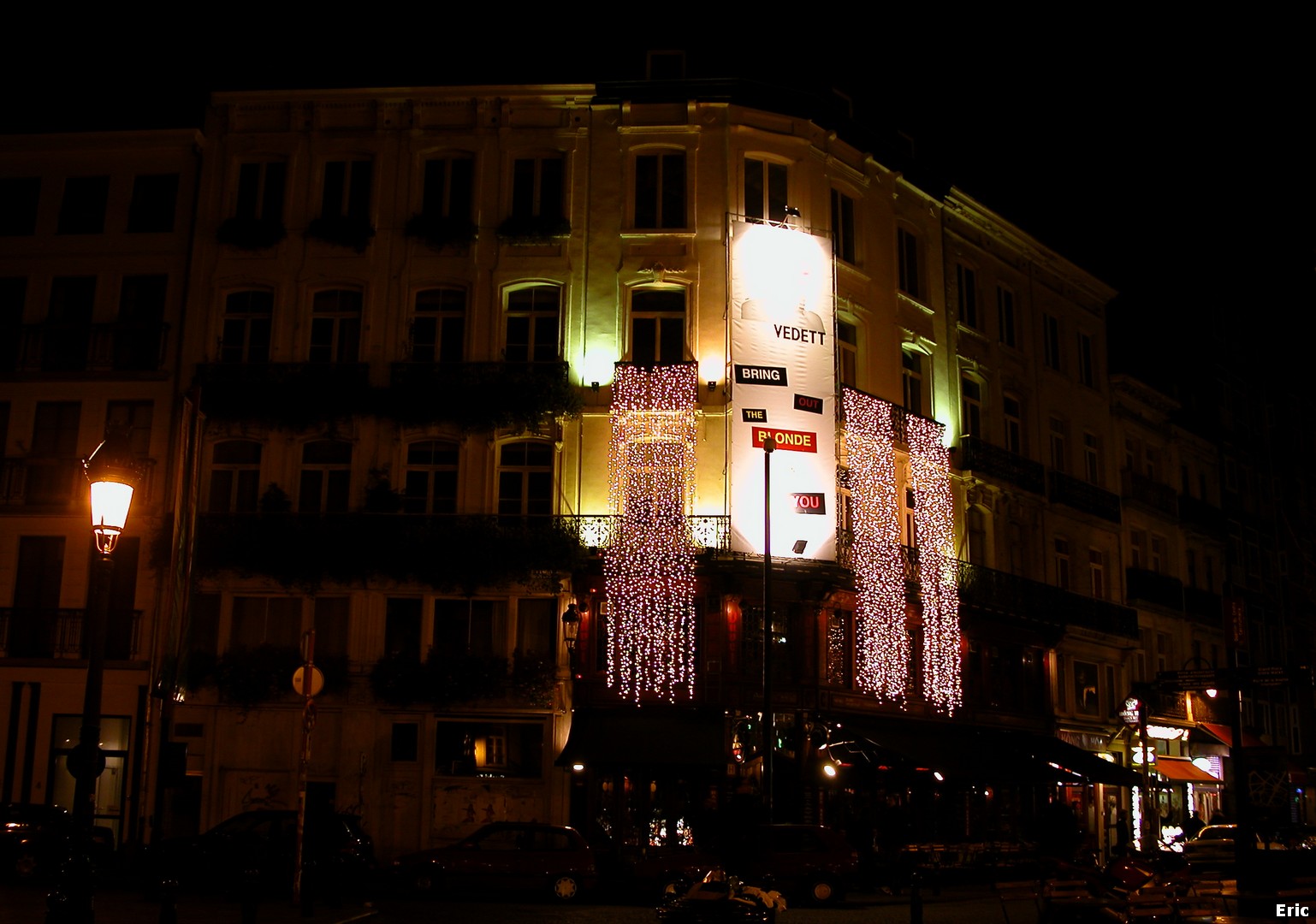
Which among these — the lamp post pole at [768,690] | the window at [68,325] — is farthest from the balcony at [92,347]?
the lamp post pole at [768,690]

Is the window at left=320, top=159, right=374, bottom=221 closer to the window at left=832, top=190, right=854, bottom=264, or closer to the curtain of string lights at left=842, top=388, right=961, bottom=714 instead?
the window at left=832, top=190, right=854, bottom=264

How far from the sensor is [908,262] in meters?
38.3

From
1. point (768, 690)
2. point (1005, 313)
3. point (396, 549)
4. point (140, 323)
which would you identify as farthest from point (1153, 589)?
point (140, 323)

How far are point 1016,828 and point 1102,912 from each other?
77.3 ft

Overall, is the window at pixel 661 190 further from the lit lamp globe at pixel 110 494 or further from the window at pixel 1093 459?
the lit lamp globe at pixel 110 494

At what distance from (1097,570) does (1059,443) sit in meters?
4.06

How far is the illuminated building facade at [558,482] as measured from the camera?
101 feet

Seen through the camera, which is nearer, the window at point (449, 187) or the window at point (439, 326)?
the window at point (439, 326)

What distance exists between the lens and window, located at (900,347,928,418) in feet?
123

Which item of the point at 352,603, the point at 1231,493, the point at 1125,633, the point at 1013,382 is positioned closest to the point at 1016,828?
the point at 1125,633

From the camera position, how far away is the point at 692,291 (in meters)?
33.2

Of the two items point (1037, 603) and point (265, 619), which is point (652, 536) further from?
point (1037, 603)

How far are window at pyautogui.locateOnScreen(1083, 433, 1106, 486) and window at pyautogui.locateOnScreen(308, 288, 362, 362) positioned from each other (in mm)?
22853

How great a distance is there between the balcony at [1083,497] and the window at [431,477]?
60.0 ft
